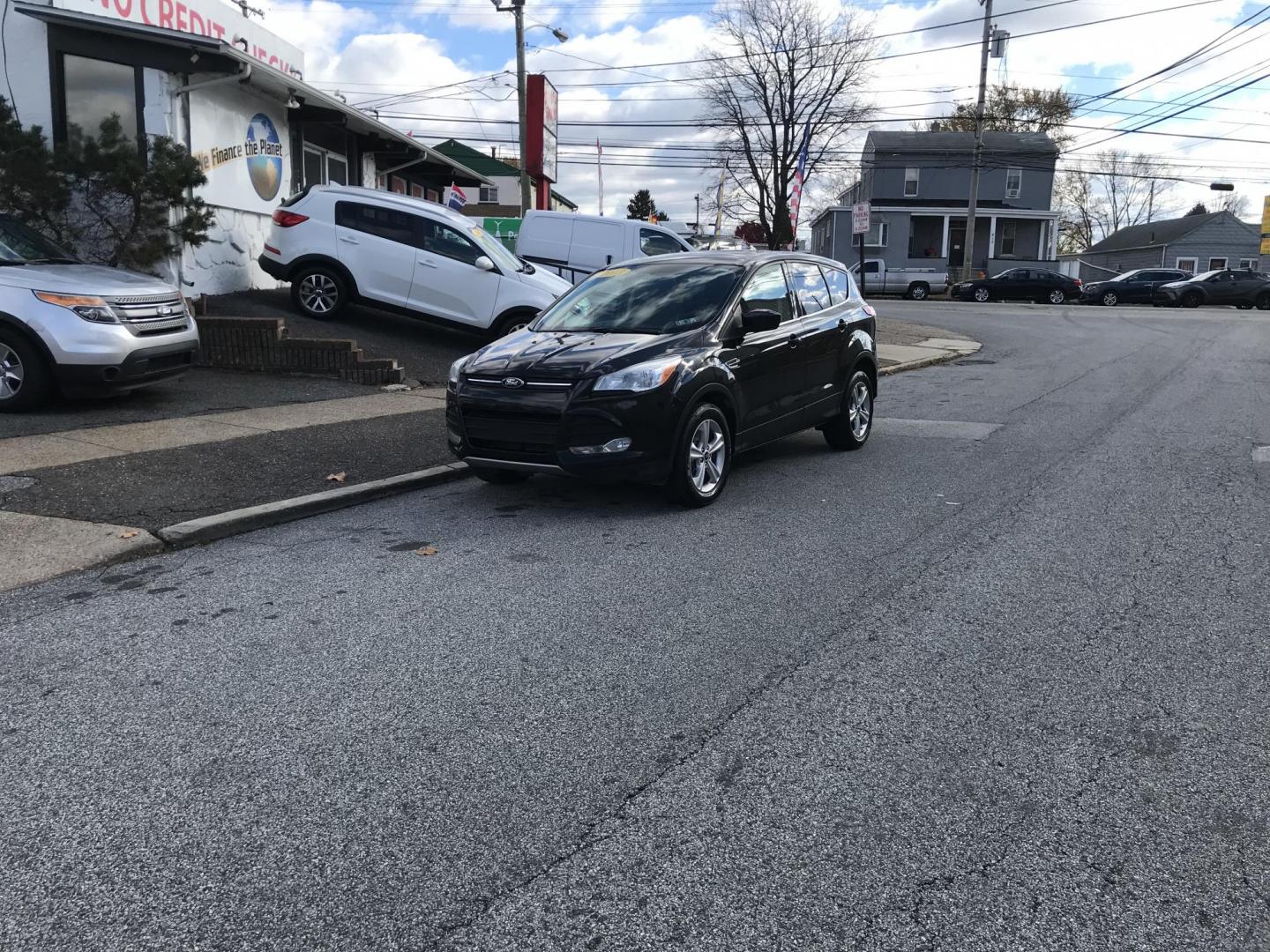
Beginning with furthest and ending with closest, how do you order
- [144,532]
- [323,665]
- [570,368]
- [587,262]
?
1. [587,262]
2. [570,368]
3. [144,532]
4. [323,665]

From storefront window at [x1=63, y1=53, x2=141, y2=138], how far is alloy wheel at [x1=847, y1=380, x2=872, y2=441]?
10.1 meters

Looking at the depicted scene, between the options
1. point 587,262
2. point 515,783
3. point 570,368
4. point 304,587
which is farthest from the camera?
point 587,262

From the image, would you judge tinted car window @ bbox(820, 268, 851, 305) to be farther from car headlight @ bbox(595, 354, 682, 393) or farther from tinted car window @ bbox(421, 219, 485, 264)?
tinted car window @ bbox(421, 219, 485, 264)

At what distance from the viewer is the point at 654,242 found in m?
18.8

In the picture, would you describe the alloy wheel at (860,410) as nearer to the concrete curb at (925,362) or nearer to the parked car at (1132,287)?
the concrete curb at (925,362)

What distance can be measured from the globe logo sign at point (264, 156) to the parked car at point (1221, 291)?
33714 mm

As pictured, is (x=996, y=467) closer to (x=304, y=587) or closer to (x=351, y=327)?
(x=304, y=587)

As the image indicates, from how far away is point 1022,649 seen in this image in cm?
457

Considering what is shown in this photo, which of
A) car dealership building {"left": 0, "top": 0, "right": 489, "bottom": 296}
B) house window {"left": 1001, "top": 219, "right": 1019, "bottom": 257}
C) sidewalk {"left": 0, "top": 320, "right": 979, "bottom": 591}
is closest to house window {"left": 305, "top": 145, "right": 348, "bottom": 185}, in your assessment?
car dealership building {"left": 0, "top": 0, "right": 489, "bottom": 296}

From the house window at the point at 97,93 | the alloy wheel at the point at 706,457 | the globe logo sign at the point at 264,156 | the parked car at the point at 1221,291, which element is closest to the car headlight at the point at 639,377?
the alloy wheel at the point at 706,457

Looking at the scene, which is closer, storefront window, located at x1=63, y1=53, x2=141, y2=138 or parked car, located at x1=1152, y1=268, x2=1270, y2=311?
storefront window, located at x1=63, y1=53, x2=141, y2=138

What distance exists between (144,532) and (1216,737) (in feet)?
18.8

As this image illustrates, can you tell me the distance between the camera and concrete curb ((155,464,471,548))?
642 centimetres

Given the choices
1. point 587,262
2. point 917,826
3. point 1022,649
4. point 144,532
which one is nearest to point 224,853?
point 917,826
